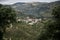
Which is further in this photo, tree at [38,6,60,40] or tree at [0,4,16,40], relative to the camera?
tree at [0,4,16,40]

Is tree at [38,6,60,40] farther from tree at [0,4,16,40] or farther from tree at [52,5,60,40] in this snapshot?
tree at [0,4,16,40]

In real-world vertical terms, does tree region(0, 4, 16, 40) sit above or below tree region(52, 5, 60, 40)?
below

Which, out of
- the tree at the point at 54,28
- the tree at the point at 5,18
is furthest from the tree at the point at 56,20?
the tree at the point at 5,18

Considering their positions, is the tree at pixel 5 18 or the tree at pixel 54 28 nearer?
the tree at pixel 54 28

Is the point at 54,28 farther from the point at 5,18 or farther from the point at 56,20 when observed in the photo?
the point at 5,18

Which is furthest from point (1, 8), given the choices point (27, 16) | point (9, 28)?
point (27, 16)

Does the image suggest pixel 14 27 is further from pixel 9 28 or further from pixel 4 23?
pixel 4 23

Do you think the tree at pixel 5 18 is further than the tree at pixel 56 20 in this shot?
Yes

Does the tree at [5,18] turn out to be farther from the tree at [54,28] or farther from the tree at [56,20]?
the tree at [56,20]

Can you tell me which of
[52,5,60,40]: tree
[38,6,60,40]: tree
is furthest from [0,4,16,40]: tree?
[52,5,60,40]: tree

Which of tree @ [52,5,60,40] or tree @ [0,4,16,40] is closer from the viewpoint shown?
tree @ [52,5,60,40]

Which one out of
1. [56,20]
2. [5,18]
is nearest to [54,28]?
[56,20]

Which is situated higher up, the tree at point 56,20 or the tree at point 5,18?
the tree at point 56,20
